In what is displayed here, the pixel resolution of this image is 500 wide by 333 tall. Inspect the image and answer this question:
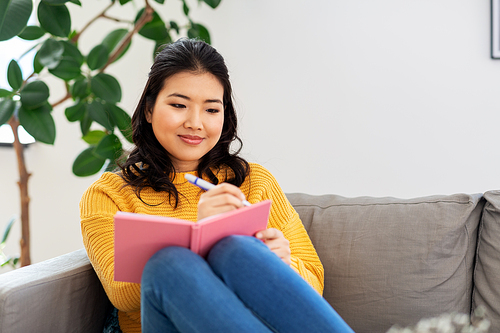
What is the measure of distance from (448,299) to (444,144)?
77cm

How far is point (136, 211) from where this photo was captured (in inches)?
43.6

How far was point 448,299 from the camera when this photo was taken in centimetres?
113

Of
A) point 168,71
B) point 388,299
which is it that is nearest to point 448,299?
point 388,299

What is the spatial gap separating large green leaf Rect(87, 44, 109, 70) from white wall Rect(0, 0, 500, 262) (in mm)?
553

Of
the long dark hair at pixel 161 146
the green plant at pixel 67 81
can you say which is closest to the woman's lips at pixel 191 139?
the long dark hair at pixel 161 146

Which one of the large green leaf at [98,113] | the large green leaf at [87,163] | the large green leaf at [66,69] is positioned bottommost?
the large green leaf at [87,163]

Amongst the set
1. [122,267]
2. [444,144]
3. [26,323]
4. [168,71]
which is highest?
[168,71]

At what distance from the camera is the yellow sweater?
99 centimetres

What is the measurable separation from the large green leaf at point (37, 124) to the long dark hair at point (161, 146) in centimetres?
37

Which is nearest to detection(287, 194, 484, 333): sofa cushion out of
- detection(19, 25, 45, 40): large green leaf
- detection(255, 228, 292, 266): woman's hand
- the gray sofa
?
the gray sofa

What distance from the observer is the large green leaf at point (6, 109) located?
4.50 ft

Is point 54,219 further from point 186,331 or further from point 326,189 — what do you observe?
point 186,331

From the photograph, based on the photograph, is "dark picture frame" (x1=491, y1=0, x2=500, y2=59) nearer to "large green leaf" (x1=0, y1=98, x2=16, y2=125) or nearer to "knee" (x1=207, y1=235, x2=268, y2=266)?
"knee" (x1=207, y1=235, x2=268, y2=266)

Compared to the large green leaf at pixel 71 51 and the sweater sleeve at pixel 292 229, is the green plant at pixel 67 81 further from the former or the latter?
the sweater sleeve at pixel 292 229
